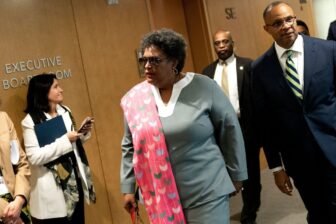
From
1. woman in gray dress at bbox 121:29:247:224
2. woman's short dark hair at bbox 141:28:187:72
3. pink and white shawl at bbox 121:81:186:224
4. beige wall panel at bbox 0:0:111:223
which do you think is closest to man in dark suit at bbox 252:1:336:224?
woman in gray dress at bbox 121:29:247:224

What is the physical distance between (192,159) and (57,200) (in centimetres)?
152

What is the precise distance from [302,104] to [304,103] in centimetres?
2

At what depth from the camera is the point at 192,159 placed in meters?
2.23

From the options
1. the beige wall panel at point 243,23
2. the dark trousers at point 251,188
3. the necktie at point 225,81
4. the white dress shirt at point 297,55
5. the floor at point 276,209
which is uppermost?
the beige wall panel at point 243,23

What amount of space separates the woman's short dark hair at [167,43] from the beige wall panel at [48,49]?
1.82 meters

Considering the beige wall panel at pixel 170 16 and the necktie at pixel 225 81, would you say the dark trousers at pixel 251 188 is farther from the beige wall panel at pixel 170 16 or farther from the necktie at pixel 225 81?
the beige wall panel at pixel 170 16

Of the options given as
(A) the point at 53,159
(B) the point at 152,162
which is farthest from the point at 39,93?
(B) the point at 152,162

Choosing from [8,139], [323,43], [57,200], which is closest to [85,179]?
[57,200]

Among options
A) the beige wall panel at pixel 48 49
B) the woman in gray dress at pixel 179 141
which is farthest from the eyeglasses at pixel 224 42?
the woman in gray dress at pixel 179 141

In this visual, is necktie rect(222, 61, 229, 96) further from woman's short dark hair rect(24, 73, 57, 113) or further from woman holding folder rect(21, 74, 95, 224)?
woman's short dark hair rect(24, 73, 57, 113)

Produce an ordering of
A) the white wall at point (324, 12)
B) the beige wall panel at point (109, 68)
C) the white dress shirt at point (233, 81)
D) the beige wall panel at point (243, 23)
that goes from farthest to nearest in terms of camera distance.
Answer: the white wall at point (324, 12)
the beige wall panel at point (243, 23)
the beige wall panel at point (109, 68)
the white dress shirt at point (233, 81)

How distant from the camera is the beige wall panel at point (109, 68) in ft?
14.2

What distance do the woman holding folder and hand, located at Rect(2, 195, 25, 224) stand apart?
0.83 meters

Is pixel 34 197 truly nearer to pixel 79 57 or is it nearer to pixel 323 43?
pixel 79 57
